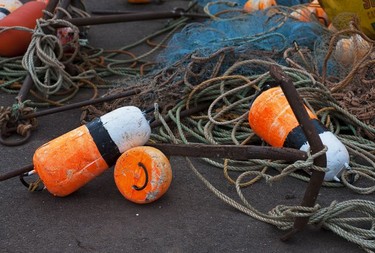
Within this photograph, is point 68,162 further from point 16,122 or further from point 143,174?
point 16,122

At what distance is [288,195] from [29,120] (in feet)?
5.89

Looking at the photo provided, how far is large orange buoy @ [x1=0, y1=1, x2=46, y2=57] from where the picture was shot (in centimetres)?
500

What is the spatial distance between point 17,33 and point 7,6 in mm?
653

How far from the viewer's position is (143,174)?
332 centimetres

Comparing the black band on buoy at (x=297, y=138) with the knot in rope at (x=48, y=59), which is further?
the knot in rope at (x=48, y=59)

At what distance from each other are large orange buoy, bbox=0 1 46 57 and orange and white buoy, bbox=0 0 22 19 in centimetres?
22

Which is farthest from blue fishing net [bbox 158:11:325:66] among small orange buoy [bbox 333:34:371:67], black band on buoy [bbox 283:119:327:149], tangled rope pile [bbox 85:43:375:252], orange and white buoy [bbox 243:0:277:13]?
black band on buoy [bbox 283:119:327:149]

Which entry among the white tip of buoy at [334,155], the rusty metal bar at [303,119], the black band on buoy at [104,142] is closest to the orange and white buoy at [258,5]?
the white tip of buoy at [334,155]

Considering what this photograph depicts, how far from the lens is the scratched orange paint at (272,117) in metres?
3.58

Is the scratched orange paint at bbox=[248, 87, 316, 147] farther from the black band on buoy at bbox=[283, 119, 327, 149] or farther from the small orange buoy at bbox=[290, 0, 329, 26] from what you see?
the small orange buoy at bbox=[290, 0, 329, 26]

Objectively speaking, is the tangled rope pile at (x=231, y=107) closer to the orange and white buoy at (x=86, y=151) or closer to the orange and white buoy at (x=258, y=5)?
the orange and white buoy at (x=86, y=151)

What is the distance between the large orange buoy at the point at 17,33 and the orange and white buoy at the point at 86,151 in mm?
1882

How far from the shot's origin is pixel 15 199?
3486 millimetres

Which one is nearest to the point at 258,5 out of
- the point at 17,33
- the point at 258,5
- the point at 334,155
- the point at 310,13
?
the point at 258,5
